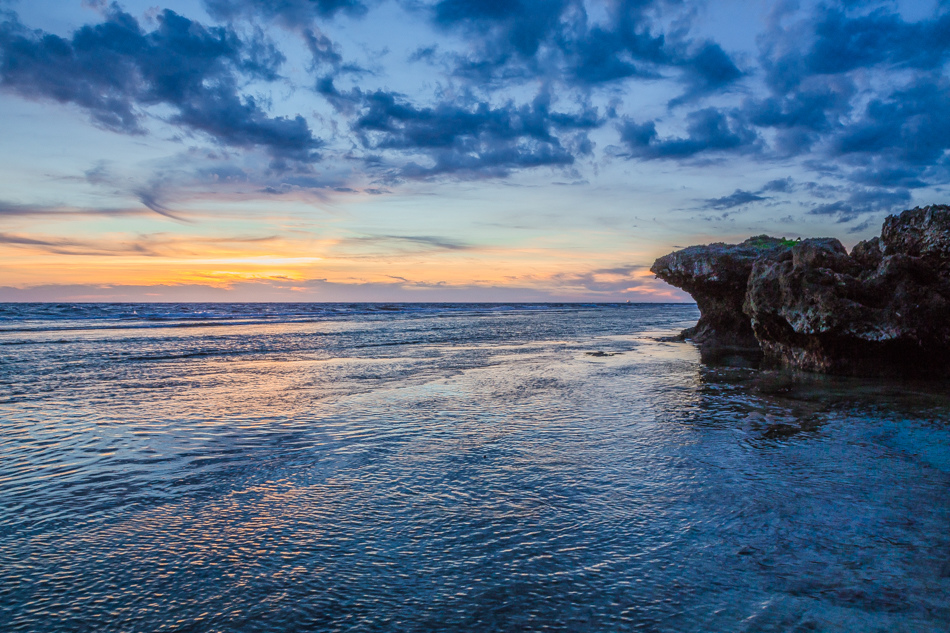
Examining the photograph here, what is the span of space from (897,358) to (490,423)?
10.5 m

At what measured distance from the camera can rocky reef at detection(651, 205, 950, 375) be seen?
1115 centimetres

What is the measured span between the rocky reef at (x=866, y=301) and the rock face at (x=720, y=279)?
442 cm

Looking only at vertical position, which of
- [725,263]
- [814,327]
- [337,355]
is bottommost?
[337,355]

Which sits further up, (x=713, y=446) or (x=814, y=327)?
(x=814, y=327)

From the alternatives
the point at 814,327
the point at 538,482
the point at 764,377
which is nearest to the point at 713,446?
the point at 538,482

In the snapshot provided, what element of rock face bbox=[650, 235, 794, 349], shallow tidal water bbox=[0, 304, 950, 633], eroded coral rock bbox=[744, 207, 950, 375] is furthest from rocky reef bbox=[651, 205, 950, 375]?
rock face bbox=[650, 235, 794, 349]

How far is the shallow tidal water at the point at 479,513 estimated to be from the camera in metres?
3.11

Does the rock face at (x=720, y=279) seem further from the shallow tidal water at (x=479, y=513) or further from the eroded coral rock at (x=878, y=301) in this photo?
the shallow tidal water at (x=479, y=513)

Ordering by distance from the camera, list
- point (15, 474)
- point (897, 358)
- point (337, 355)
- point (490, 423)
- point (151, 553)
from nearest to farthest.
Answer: point (151, 553)
point (15, 474)
point (490, 423)
point (897, 358)
point (337, 355)

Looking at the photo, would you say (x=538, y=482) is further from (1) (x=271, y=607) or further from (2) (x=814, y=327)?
(2) (x=814, y=327)

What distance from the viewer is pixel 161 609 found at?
3.11m

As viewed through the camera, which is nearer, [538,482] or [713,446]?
[538,482]

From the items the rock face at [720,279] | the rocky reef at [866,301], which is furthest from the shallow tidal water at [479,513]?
the rock face at [720,279]

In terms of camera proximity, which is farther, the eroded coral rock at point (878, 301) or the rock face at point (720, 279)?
the rock face at point (720, 279)
